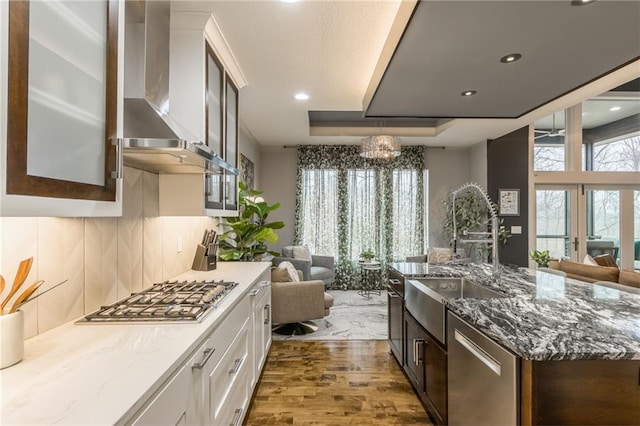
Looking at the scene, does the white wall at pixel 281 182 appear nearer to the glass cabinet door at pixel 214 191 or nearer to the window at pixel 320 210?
the window at pixel 320 210

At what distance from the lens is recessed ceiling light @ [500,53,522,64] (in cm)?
206

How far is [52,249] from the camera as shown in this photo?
4.17 feet

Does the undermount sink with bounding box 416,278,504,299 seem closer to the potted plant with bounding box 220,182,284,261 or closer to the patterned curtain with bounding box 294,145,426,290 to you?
the potted plant with bounding box 220,182,284,261

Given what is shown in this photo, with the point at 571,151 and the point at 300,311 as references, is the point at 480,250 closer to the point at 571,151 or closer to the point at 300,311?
the point at 571,151

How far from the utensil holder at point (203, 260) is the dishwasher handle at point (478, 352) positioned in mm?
1954

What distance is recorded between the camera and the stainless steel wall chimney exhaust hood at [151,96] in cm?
150

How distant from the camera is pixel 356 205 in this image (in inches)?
243

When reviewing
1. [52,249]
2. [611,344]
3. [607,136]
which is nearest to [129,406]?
[52,249]

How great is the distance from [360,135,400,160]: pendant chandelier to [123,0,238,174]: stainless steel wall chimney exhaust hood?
10.3 feet

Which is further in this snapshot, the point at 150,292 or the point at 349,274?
the point at 349,274

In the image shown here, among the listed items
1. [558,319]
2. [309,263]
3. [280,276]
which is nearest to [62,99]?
[558,319]

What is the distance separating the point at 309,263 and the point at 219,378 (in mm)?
3644

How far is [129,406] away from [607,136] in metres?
7.65

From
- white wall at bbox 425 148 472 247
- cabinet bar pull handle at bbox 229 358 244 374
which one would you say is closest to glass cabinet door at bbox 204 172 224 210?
cabinet bar pull handle at bbox 229 358 244 374
